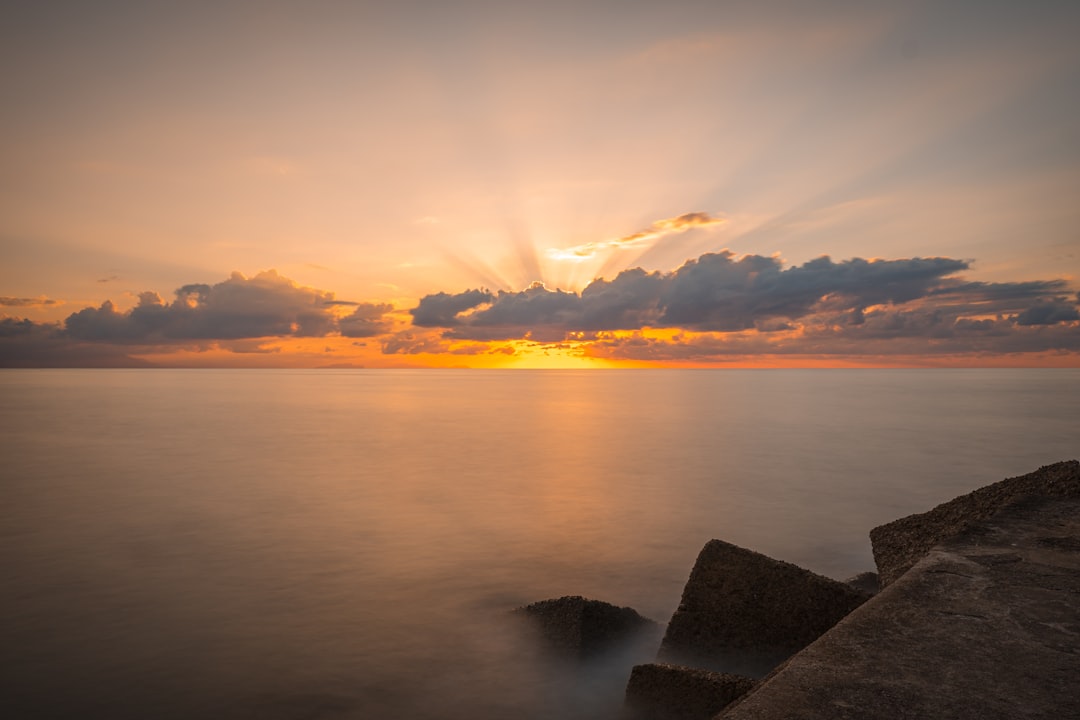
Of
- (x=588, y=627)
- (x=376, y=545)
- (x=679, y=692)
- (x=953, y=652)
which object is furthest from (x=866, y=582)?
(x=376, y=545)

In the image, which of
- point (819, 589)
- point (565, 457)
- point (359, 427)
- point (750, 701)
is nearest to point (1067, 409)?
point (565, 457)

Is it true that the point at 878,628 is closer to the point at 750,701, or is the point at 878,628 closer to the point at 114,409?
the point at 750,701

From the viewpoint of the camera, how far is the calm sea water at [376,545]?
7992 mm

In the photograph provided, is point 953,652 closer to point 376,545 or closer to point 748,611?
point 748,611

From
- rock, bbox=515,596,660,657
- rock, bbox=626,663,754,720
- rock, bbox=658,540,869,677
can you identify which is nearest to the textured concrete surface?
rock, bbox=658,540,869,677

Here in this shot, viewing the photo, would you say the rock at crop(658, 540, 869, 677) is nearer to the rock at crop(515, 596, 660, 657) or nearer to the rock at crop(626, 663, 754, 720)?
the rock at crop(626, 663, 754, 720)

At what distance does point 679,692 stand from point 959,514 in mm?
4366

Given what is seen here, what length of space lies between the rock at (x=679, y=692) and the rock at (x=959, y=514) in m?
2.62

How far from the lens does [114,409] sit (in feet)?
189

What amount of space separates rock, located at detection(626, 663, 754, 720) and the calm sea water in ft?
3.78

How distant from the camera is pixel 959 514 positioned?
25.4ft

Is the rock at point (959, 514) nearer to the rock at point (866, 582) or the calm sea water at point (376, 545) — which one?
the rock at point (866, 582)

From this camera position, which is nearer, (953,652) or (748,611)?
(953,652)

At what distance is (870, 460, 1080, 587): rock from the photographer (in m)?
7.32
